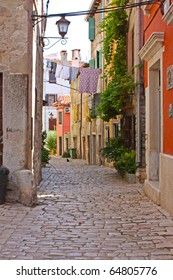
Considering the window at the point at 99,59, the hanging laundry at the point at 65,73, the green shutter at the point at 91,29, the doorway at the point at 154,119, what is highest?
the green shutter at the point at 91,29

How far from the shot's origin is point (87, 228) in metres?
7.53

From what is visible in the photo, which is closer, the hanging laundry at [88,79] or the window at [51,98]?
the hanging laundry at [88,79]

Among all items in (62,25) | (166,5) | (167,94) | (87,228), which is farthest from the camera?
(62,25)

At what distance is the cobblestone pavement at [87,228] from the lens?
594cm

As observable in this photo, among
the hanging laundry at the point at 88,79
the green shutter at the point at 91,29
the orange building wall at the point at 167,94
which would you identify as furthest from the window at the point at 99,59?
the orange building wall at the point at 167,94

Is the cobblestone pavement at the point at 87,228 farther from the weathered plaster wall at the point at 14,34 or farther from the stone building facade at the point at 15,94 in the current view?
the weathered plaster wall at the point at 14,34

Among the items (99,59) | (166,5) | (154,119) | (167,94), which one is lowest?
(154,119)

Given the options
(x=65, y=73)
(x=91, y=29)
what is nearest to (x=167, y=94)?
(x=65, y=73)

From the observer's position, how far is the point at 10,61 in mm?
9562

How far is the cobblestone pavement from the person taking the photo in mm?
5941

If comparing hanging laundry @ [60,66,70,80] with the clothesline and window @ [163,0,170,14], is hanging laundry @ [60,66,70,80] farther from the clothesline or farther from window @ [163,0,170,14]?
window @ [163,0,170,14]

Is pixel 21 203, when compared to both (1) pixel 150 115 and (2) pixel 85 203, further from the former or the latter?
(1) pixel 150 115

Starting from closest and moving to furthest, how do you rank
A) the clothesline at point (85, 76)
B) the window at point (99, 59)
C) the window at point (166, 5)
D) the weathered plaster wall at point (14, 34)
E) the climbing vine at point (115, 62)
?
the window at point (166, 5), the weathered plaster wall at point (14, 34), the climbing vine at point (115, 62), the clothesline at point (85, 76), the window at point (99, 59)

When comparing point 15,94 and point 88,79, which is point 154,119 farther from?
point 88,79
